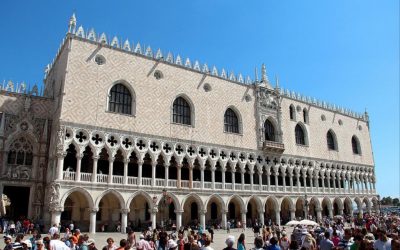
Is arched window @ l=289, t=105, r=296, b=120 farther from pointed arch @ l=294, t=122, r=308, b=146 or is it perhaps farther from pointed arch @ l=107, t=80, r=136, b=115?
pointed arch @ l=107, t=80, r=136, b=115

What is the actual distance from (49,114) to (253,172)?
1639 cm

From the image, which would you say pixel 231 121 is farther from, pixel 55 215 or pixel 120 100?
pixel 55 215

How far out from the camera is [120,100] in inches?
930

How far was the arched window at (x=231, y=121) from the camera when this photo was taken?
29125mm

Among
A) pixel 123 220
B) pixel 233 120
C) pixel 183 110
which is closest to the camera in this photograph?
pixel 123 220

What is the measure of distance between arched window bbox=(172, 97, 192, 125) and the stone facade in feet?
1.21

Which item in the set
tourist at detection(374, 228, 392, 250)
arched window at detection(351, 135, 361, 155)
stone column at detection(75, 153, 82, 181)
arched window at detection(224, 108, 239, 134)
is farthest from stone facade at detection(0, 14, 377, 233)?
tourist at detection(374, 228, 392, 250)

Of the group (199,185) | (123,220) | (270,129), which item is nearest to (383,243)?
(123,220)

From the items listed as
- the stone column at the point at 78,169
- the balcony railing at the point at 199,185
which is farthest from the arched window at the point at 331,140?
the stone column at the point at 78,169

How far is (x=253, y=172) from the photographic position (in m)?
29.5

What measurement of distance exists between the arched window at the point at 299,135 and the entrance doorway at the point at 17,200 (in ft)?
79.6

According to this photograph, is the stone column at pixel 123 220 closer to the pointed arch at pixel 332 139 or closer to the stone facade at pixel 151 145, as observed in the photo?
the stone facade at pixel 151 145

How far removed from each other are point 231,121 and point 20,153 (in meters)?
16.0

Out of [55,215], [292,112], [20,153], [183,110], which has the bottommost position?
[55,215]
